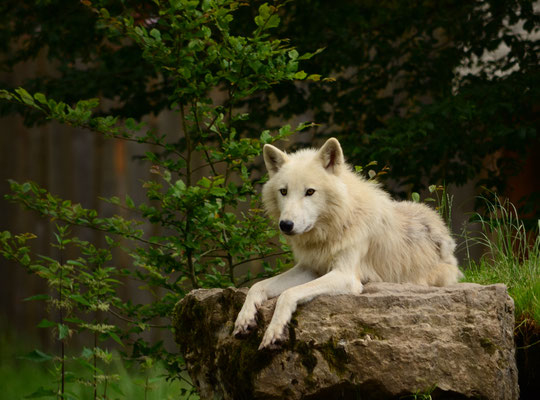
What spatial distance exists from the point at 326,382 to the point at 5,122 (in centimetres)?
736

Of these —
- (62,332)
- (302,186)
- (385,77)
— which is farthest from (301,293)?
(385,77)

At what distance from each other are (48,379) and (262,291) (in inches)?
171

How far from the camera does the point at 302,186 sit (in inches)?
139

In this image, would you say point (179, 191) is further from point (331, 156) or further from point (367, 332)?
point (367, 332)

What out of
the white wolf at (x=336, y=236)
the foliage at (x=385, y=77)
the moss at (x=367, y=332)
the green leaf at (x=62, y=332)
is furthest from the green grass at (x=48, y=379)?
the foliage at (x=385, y=77)

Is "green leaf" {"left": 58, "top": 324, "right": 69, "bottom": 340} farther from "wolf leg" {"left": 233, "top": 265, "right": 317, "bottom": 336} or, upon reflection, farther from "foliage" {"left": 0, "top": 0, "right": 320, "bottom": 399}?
"wolf leg" {"left": 233, "top": 265, "right": 317, "bottom": 336}

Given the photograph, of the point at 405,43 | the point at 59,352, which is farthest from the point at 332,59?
the point at 59,352

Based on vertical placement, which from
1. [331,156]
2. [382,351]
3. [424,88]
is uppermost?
[424,88]

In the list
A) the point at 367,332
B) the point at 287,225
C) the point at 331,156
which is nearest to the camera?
the point at 367,332

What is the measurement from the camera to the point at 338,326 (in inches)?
123

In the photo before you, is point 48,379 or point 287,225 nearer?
point 287,225

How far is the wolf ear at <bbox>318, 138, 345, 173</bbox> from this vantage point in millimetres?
3635

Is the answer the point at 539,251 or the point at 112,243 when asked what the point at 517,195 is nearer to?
the point at 539,251

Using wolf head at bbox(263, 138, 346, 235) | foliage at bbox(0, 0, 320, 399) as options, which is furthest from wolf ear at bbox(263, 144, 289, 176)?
foliage at bbox(0, 0, 320, 399)
